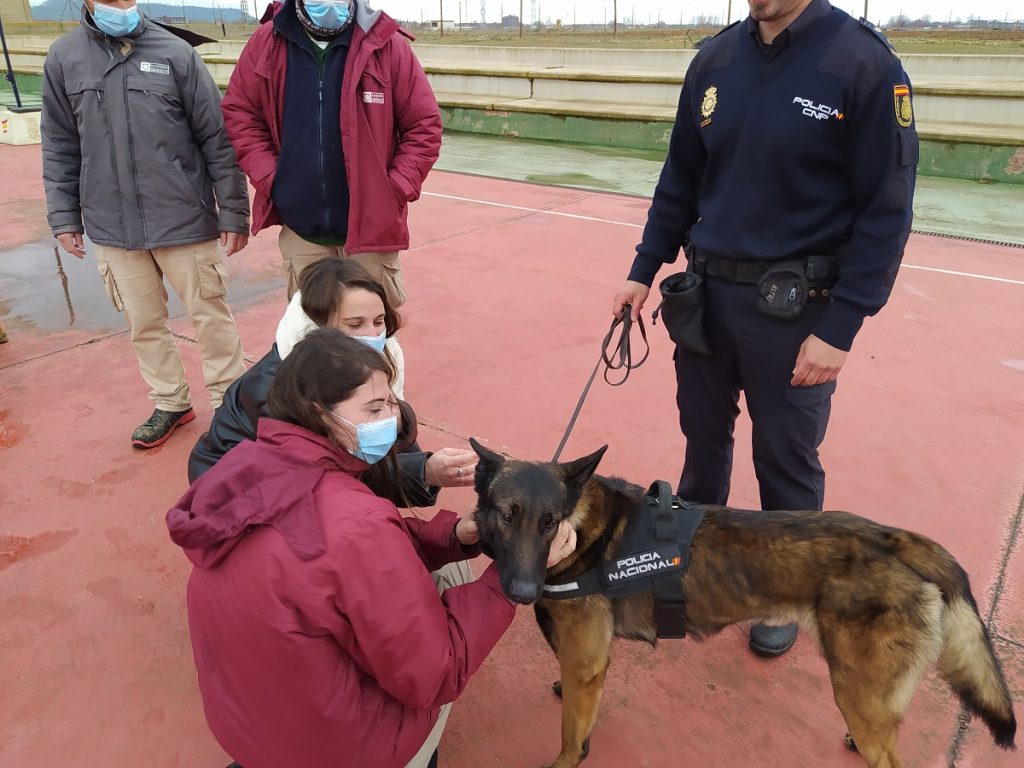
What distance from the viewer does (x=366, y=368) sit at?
1.58m

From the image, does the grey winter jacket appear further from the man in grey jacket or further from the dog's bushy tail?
the dog's bushy tail

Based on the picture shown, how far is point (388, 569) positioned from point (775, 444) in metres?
1.43

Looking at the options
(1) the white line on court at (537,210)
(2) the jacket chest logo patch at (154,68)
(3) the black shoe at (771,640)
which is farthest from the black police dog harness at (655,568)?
(1) the white line on court at (537,210)

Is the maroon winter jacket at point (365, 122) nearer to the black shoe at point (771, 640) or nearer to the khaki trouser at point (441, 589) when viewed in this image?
the khaki trouser at point (441, 589)

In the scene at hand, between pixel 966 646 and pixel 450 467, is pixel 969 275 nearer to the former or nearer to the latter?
pixel 966 646

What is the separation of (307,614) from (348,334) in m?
0.97

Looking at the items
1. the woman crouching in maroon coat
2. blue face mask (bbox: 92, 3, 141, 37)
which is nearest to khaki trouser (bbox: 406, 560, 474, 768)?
the woman crouching in maroon coat

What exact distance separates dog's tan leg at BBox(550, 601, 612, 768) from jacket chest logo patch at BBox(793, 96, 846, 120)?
148cm

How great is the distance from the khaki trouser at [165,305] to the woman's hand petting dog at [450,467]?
6.07ft

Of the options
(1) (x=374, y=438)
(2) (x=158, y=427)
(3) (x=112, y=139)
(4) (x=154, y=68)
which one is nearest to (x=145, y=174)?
(3) (x=112, y=139)

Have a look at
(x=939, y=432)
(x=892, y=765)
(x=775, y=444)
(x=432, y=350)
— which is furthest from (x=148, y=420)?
(x=939, y=432)

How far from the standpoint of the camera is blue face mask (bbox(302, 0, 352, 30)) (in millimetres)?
2910

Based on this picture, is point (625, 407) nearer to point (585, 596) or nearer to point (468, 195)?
point (585, 596)

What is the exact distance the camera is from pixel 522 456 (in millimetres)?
3395
